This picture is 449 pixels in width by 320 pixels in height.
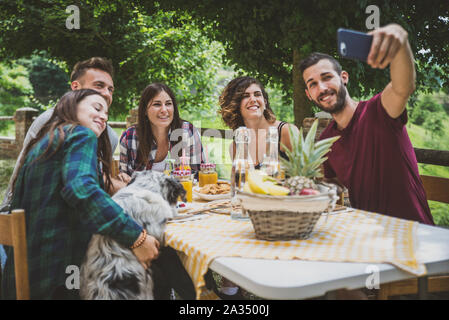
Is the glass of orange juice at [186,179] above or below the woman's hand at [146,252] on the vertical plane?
above

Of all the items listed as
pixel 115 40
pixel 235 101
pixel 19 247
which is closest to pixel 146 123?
pixel 235 101

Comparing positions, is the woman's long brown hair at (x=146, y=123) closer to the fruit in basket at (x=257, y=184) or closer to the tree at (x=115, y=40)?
the fruit in basket at (x=257, y=184)

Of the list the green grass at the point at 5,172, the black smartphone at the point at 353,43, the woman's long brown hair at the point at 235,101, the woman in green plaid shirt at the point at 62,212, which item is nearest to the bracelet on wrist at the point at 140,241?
the woman in green plaid shirt at the point at 62,212

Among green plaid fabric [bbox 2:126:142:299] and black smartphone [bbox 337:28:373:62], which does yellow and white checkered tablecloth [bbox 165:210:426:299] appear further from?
black smartphone [bbox 337:28:373:62]

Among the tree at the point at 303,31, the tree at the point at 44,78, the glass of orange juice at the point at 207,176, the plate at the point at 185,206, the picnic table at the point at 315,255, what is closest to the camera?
the picnic table at the point at 315,255

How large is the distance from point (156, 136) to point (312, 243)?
230cm

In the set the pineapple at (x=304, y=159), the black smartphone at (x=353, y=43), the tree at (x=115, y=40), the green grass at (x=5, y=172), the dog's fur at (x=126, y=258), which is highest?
the tree at (x=115, y=40)

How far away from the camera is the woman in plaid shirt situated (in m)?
3.35

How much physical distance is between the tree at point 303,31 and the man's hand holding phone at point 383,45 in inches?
119

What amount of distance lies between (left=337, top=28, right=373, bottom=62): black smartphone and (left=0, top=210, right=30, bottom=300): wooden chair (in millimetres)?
1356

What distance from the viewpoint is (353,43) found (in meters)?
1.50

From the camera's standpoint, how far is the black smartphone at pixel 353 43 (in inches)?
57.1

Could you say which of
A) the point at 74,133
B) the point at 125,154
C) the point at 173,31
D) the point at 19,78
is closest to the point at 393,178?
the point at 74,133

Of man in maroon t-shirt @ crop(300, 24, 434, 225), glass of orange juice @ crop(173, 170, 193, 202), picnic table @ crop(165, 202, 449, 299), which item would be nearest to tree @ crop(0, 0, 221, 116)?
man in maroon t-shirt @ crop(300, 24, 434, 225)
